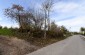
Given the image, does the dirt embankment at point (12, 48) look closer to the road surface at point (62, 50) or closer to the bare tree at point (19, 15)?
the road surface at point (62, 50)

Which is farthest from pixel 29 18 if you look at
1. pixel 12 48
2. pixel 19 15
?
pixel 12 48

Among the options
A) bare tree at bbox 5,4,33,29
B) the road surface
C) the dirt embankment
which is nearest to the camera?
the dirt embankment

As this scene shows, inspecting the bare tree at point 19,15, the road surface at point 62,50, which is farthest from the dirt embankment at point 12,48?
the bare tree at point 19,15

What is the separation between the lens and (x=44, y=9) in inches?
1416

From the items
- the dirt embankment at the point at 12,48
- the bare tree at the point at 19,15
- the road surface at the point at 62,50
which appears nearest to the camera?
the dirt embankment at the point at 12,48

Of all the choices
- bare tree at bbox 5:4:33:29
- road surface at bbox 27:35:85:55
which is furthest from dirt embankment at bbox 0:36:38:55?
bare tree at bbox 5:4:33:29

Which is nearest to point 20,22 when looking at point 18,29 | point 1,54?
point 18,29

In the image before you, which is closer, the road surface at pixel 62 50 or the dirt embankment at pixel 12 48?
the dirt embankment at pixel 12 48

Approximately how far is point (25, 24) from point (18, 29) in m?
3.00

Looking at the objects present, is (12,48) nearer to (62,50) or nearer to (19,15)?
(62,50)

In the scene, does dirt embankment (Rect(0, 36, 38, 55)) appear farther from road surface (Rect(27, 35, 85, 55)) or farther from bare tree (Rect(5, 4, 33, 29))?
bare tree (Rect(5, 4, 33, 29))

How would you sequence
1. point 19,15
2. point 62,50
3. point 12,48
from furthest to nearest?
point 19,15 < point 62,50 < point 12,48

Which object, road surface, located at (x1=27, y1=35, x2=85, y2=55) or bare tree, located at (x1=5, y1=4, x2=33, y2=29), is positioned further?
bare tree, located at (x1=5, y1=4, x2=33, y2=29)

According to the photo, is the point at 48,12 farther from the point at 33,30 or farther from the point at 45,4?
the point at 33,30
